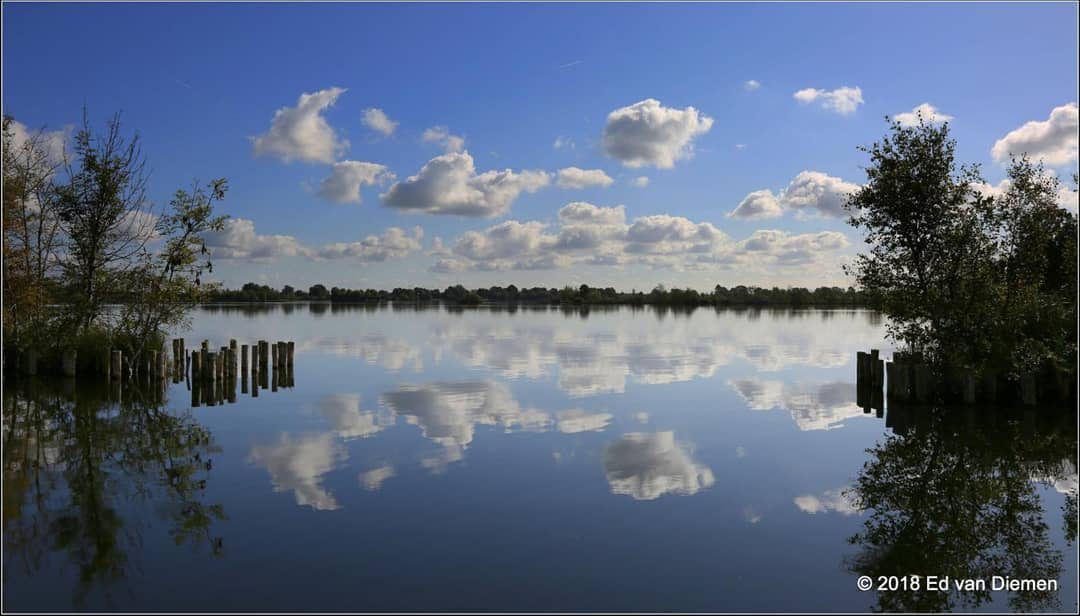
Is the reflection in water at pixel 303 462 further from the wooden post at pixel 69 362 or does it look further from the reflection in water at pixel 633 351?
the wooden post at pixel 69 362

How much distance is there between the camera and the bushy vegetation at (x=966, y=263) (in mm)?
17375

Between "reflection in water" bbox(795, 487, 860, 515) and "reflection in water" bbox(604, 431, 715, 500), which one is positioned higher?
"reflection in water" bbox(604, 431, 715, 500)

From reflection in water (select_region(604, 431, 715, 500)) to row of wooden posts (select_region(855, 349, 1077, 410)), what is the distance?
7.54 metres

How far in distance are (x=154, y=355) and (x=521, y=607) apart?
63.8ft

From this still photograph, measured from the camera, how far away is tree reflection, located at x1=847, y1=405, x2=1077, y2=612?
7434 mm

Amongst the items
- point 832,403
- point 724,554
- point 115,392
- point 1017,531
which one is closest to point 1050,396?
point 832,403

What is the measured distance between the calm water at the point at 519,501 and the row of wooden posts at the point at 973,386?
0.88m

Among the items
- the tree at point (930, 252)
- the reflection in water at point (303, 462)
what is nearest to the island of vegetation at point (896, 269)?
the tree at point (930, 252)

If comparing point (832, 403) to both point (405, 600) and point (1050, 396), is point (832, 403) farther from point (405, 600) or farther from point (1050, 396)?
point (405, 600)

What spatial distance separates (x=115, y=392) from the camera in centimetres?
1884

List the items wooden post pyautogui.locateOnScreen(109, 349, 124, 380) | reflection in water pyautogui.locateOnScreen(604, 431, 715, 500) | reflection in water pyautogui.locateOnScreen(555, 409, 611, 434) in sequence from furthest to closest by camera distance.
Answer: wooden post pyautogui.locateOnScreen(109, 349, 124, 380) < reflection in water pyautogui.locateOnScreen(555, 409, 611, 434) < reflection in water pyautogui.locateOnScreen(604, 431, 715, 500)

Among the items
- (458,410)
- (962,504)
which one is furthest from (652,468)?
(458,410)

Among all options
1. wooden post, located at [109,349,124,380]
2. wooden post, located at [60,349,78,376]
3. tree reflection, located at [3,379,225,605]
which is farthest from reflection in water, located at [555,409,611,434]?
wooden post, located at [60,349,78,376]

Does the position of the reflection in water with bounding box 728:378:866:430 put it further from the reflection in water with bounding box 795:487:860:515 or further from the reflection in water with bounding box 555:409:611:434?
the reflection in water with bounding box 795:487:860:515
